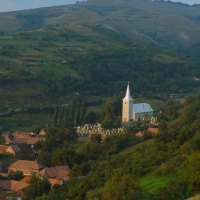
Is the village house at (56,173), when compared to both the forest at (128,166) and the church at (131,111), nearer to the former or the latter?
the forest at (128,166)

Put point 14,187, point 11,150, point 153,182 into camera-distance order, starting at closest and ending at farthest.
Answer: point 153,182
point 14,187
point 11,150

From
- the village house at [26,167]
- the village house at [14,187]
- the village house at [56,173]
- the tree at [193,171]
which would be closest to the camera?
the tree at [193,171]

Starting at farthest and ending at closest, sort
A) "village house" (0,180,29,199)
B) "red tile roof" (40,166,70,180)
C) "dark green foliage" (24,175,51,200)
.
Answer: "red tile roof" (40,166,70,180) < "village house" (0,180,29,199) < "dark green foliage" (24,175,51,200)

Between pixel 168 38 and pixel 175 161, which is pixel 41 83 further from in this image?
pixel 168 38

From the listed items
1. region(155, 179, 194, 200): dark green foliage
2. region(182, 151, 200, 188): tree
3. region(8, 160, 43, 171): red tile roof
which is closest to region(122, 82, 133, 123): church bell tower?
region(8, 160, 43, 171): red tile roof

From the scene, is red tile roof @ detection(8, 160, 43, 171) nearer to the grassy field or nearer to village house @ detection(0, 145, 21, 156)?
village house @ detection(0, 145, 21, 156)

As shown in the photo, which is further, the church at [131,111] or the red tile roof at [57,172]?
the church at [131,111]

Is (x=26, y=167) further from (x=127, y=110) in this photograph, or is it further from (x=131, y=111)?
(x=131, y=111)

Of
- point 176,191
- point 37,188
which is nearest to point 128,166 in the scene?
point 37,188

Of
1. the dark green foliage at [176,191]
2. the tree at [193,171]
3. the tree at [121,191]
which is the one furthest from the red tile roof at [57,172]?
the dark green foliage at [176,191]
